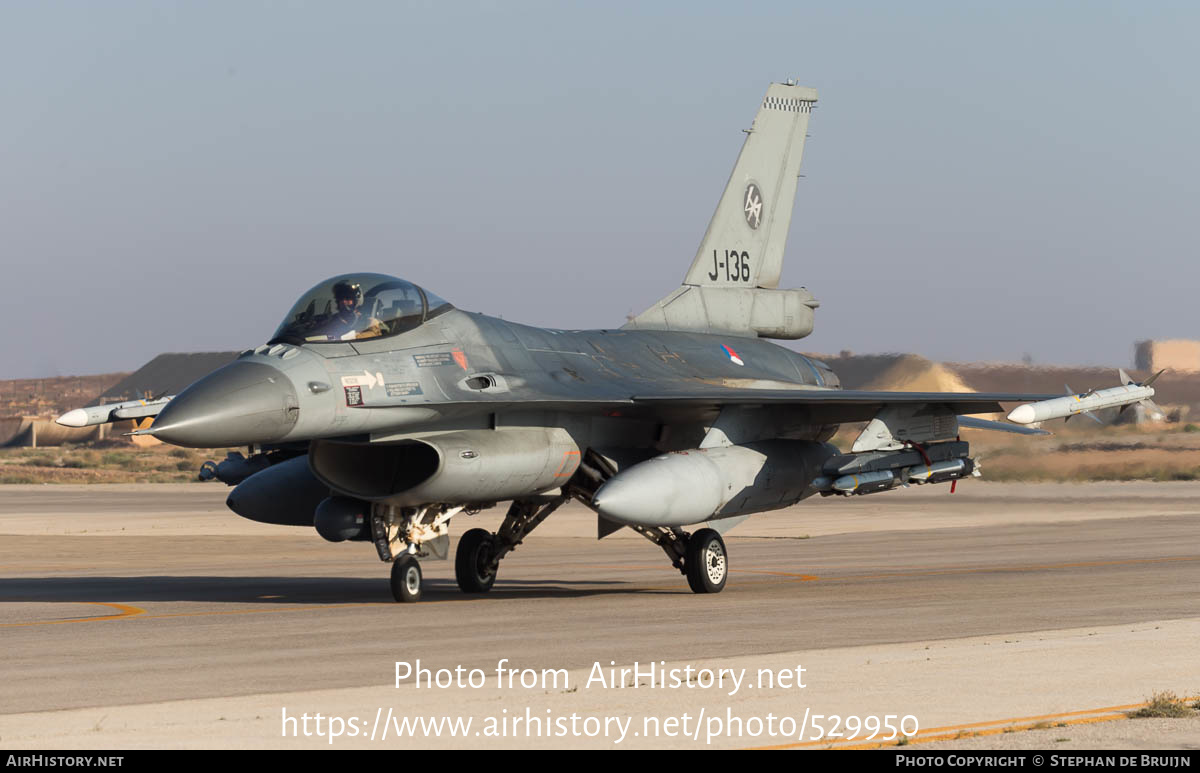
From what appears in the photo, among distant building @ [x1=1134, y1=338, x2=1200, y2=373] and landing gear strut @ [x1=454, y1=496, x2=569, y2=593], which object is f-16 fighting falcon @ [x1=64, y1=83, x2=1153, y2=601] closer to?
landing gear strut @ [x1=454, y1=496, x2=569, y2=593]

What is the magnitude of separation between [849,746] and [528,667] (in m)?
3.70

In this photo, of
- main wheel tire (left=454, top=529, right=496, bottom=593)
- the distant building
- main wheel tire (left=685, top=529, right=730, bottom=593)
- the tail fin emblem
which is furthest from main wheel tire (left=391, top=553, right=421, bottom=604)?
the distant building

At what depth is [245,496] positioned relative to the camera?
59.0 feet

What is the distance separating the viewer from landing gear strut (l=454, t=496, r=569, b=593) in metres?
18.2

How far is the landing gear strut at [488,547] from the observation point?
1819 cm

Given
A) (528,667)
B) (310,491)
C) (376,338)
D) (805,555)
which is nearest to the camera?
(528,667)

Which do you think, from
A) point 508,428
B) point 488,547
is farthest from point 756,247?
point 508,428

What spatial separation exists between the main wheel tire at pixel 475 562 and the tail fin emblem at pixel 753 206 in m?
6.93

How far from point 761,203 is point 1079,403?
5717 mm

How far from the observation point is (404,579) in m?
16.2

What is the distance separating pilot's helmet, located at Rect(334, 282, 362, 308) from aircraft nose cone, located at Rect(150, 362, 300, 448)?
126 cm

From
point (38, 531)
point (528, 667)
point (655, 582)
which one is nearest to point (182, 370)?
point (38, 531)
